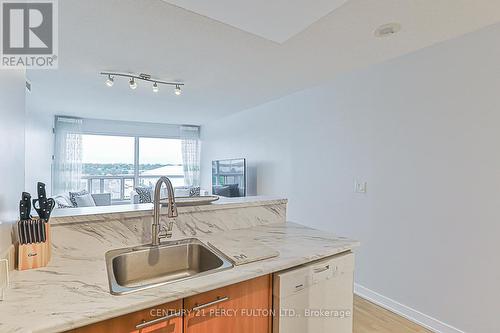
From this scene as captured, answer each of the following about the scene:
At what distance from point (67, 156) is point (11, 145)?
515 centimetres

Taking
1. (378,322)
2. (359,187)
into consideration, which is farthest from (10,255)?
(359,187)

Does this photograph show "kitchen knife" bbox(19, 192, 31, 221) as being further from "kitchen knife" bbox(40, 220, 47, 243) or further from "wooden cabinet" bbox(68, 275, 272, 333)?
"wooden cabinet" bbox(68, 275, 272, 333)

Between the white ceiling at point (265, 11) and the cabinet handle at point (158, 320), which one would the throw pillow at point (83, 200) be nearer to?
the white ceiling at point (265, 11)

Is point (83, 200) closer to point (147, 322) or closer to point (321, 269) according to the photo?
point (147, 322)

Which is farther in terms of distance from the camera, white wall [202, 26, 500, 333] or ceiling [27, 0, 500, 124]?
white wall [202, 26, 500, 333]

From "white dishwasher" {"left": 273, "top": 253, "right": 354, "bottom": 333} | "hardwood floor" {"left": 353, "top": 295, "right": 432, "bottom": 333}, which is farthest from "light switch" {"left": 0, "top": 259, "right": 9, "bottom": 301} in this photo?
"hardwood floor" {"left": 353, "top": 295, "right": 432, "bottom": 333}

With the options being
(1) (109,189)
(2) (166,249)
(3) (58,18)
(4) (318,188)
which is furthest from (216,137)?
(2) (166,249)

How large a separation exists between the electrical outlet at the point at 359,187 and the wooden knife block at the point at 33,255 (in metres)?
2.62

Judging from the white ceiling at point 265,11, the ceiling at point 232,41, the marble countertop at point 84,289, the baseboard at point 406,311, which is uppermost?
the ceiling at point 232,41

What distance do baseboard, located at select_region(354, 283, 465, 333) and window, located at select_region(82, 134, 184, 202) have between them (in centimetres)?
509

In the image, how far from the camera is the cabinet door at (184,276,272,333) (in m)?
1.00

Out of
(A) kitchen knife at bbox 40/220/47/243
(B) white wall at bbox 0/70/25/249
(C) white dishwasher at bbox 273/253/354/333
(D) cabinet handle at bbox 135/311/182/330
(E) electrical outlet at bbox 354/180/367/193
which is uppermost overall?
(B) white wall at bbox 0/70/25/249

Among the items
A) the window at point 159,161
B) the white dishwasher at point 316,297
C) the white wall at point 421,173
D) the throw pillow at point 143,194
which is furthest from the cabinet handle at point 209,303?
the window at point 159,161

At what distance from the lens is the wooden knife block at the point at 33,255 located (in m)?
1.07
